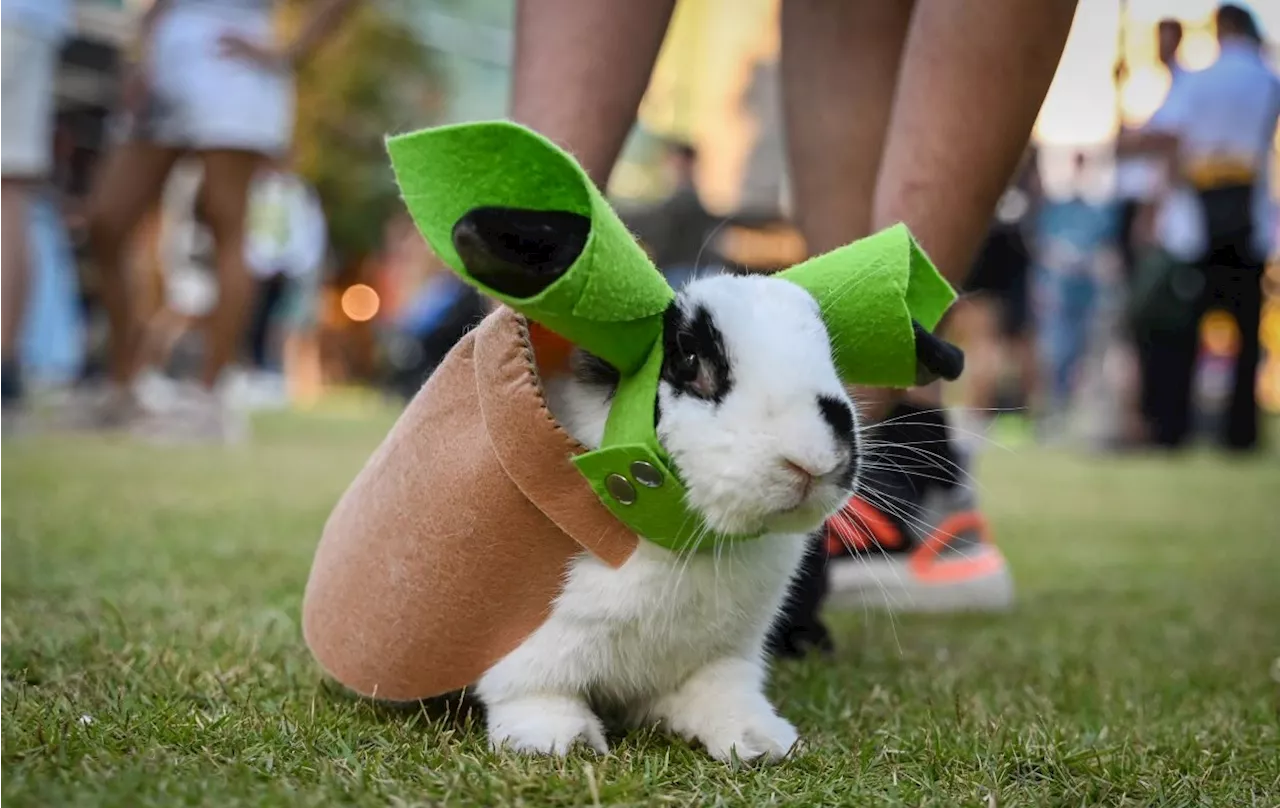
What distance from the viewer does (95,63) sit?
7.91 metres

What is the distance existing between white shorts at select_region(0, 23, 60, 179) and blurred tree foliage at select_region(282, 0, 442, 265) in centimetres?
1107

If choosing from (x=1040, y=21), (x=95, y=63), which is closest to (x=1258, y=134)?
(x=1040, y=21)

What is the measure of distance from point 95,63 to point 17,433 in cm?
389

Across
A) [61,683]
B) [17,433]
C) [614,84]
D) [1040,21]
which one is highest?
[1040,21]

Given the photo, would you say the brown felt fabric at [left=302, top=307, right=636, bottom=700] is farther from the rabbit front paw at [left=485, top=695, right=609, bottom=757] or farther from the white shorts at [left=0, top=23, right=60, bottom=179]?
the white shorts at [left=0, top=23, right=60, bottom=179]

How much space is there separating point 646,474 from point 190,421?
417 centimetres

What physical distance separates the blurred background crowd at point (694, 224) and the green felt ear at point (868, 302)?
20.3 inches

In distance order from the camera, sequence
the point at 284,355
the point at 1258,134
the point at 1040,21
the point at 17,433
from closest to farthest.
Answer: the point at 1040,21, the point at 17,433, the point at 1258,134, the point at 284,355

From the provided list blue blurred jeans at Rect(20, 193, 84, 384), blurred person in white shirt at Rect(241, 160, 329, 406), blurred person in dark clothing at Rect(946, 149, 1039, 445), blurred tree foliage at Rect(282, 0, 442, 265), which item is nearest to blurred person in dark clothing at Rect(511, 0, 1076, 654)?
blue blurred jeans at Rect(20, 193, 84, 384)

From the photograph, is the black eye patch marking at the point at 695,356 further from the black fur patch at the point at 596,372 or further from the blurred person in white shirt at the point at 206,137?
the blurred person in white shirt at the point at 206,137

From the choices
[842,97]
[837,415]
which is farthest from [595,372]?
[842,97]

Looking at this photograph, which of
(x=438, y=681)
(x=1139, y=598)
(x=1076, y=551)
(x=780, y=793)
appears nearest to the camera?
(x=780, y=793)

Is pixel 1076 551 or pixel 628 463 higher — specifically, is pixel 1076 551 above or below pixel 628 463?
below

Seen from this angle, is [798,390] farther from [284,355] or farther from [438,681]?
[284,355]
